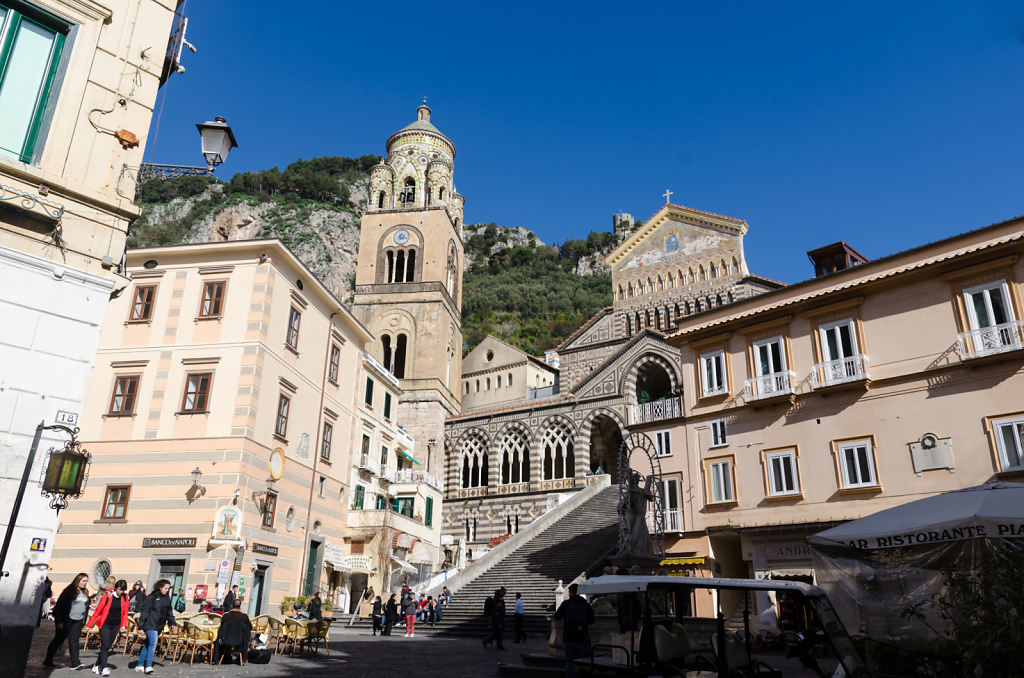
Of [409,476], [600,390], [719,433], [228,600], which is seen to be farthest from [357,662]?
[600,390]

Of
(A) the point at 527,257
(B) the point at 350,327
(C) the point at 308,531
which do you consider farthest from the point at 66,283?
(A) the point at 527,257

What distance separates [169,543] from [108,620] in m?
8.49

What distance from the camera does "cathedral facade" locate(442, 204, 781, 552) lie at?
39.1m

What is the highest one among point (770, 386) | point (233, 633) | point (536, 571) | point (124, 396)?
point (770, 386)

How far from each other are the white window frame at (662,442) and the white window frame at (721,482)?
1707mm

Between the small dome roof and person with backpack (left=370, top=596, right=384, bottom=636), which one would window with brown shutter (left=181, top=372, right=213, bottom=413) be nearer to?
person with backpack (left=370, top=596, right=384, bottom=636)

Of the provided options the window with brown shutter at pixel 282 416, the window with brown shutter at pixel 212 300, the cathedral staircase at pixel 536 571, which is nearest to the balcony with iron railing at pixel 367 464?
the cathedral staircase at pixel 536 571

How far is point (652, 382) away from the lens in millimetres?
40844

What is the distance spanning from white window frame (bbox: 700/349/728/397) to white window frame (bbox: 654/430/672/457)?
5.95 ft

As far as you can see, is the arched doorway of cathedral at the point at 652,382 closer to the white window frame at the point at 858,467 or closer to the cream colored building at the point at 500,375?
the cream colored building at the point at 500,375

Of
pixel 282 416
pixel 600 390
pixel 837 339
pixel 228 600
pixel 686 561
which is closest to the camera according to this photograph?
pixel 228 600

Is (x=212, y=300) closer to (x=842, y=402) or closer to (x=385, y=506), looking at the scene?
(x=385, y=506)

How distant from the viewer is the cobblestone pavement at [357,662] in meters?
10.9

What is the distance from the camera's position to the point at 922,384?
18.1 m
